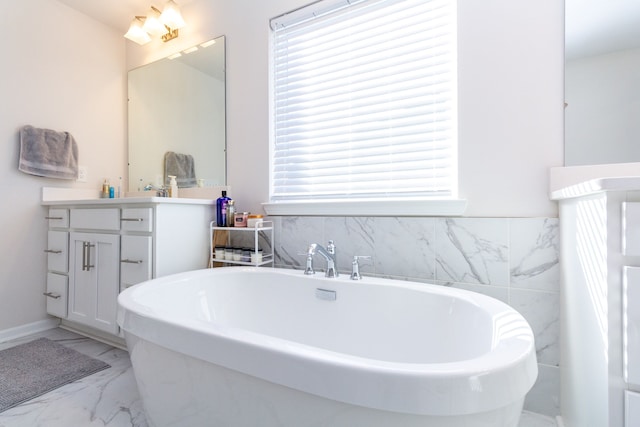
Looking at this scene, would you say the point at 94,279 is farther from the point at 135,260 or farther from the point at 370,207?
the point at 370,207

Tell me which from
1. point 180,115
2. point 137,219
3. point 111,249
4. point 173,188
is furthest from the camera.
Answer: point 180,115

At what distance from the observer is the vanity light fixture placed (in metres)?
2.21

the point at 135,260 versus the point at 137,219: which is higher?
the point at 137,219

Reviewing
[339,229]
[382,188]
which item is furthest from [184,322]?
[382,188]

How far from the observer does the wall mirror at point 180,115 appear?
85.2 inches

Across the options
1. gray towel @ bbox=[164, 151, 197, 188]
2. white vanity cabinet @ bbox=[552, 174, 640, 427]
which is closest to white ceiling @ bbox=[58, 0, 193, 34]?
gray towel @ bbox=[164, 151, 197, 188]

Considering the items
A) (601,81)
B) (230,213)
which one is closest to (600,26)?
(601,81)

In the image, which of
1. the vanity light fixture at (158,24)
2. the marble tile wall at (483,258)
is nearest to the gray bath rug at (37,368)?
the marble tile wall at (483,258)

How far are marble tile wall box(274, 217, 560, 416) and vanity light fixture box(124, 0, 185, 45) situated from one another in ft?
5.99

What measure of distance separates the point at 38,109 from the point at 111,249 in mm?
1242

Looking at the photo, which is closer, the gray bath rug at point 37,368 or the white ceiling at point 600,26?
the white ceiling at point 600,26

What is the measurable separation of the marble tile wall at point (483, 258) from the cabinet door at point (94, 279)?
48.7 inches

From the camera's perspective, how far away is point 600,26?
48.4 inches

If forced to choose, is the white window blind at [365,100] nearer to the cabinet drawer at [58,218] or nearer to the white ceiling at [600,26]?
the white ceiling at [600,26]
